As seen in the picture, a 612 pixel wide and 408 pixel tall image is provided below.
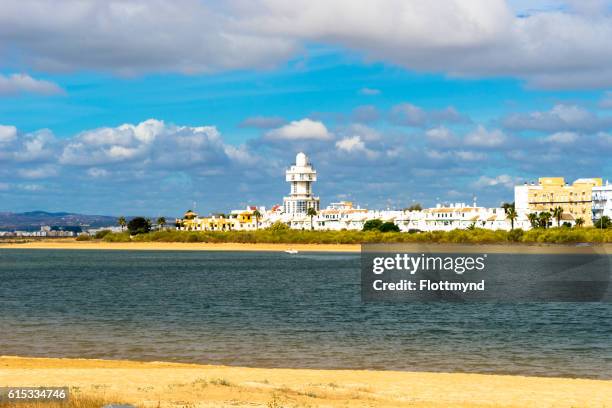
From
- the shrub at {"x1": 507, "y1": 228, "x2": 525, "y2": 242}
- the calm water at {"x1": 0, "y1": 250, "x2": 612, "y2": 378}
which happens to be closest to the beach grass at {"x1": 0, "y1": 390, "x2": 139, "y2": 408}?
the calm water at {"x1": 0, "y1": 250, "x2": 612, "y2": 378}

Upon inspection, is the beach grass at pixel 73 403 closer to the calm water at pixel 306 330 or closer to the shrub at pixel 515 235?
the calm water at pixel 306 330

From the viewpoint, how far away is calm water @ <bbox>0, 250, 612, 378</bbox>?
31531 millimetres

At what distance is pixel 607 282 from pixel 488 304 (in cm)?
4617

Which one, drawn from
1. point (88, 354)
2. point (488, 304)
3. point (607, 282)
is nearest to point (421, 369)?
point (88, 354)

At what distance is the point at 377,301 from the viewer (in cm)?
5919

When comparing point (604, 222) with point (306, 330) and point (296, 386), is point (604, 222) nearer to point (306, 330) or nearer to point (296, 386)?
point (306, 330)

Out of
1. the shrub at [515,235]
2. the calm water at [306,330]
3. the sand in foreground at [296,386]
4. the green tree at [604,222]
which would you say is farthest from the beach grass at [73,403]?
the shrub at [515,235]

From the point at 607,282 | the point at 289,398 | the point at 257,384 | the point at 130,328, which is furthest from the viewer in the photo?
the point at 607,282

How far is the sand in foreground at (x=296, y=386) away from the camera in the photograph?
21.0 m

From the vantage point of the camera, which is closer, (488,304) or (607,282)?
(488,304)

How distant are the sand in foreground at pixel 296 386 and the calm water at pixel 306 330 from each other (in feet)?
9.60

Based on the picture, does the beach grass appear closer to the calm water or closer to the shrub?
the calm water

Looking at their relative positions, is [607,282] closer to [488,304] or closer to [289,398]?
[488,304]

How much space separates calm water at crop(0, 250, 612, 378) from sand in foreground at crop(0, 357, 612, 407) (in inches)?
115
